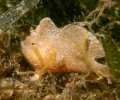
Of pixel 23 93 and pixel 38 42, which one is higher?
pixel 38 42

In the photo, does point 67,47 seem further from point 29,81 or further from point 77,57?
point 29,81

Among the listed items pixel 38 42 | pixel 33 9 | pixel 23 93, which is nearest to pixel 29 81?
pixel 23 93

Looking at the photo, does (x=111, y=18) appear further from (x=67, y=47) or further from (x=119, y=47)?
(x=67, y=47)

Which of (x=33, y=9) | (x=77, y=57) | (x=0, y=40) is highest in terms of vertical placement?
(x=33, y=9)

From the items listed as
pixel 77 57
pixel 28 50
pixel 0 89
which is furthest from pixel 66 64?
pixel 0 89

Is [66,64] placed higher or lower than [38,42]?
lower

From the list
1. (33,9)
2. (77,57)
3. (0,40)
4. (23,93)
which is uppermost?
(33,9)

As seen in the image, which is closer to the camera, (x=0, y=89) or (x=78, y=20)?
(x=0, y=89)
